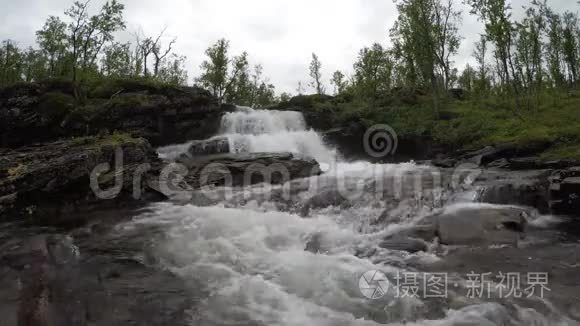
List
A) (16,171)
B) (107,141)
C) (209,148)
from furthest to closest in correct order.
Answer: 1. (209,148)
2. (107,141)
3. (16,171)

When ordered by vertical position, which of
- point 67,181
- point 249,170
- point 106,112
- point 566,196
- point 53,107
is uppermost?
point 53,107

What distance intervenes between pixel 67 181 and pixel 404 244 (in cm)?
1017

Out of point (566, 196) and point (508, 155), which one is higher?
point (508, 155)

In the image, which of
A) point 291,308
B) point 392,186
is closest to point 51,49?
point 392,186

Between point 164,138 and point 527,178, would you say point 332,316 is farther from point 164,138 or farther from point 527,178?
point 164,138

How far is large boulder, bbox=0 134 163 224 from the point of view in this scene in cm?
1179

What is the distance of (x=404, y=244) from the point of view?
305 inches

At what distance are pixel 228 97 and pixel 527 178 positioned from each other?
31.6 meters

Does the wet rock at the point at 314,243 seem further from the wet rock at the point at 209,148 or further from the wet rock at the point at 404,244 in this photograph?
the wet rock at the point at 209,148

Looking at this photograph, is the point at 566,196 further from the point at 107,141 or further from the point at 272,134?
the point at 272,134

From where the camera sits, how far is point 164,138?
22.9 metres

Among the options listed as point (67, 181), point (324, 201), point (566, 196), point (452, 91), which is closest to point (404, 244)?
point (324, 201)

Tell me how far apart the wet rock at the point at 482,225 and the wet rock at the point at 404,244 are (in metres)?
0.48

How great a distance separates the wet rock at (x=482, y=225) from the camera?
7723mm
